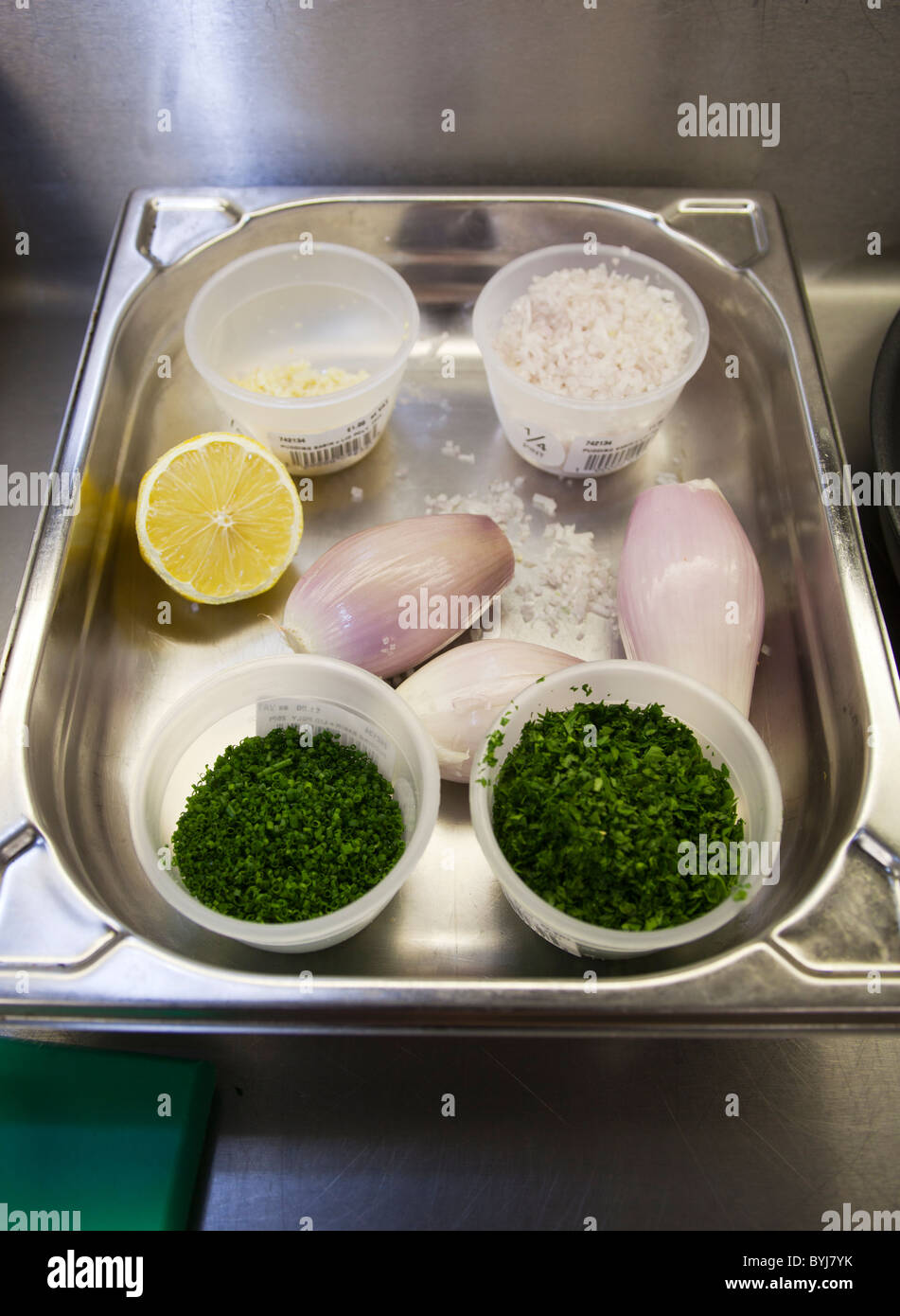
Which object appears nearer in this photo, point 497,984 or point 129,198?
point 497,984

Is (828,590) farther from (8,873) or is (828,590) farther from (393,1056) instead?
(8,873)

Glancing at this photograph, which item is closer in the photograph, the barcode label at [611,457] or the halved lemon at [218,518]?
the halved lemon at [218,518]

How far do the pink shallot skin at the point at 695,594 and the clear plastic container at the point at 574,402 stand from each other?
0.10 m

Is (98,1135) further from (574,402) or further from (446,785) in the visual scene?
(574,402)

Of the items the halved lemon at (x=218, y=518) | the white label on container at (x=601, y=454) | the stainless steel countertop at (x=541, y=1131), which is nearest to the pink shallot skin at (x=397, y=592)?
the halved lemon at (x=218, y=518)

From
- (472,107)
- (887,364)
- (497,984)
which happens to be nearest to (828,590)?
(887,364)

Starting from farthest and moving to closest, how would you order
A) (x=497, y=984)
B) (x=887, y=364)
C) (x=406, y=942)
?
(x=887, y=364) → (x=406, y=942) → (x=497, y=984)

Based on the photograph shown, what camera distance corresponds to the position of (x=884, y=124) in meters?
1.13

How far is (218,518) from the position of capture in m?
0.94

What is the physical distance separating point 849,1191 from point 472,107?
49.5 inches

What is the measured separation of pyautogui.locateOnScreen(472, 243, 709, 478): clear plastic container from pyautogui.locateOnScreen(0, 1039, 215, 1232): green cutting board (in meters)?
0.74

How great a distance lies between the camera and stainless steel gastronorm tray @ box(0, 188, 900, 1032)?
716mm

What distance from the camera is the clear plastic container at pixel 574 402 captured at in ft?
3.21

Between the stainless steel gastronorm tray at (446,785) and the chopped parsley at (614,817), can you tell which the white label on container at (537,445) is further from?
the chopped parsley at (614,817)
